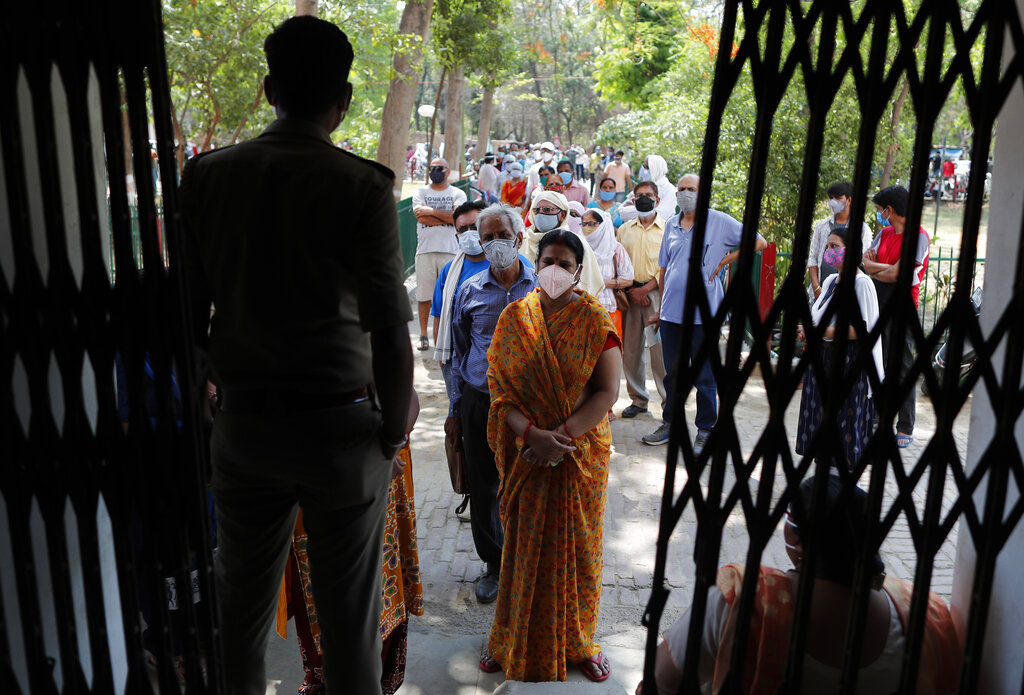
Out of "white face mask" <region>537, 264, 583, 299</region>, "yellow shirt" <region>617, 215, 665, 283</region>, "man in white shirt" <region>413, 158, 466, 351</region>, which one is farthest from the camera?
"man in white shirt" <region>413, 158, 466, 351</region>

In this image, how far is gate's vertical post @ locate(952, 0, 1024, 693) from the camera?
227 centimetres

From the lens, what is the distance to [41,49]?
2123 mm

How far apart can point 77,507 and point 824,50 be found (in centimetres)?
205

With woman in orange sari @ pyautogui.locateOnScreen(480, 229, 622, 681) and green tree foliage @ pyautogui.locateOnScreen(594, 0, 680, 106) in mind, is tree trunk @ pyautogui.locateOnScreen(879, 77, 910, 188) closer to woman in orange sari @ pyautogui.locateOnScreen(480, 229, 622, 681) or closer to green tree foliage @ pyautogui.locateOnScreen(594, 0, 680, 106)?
woman in orange sari @ pyautogui.locateOnScreen(480, 229, 622, 681)

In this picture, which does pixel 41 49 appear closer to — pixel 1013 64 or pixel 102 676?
pixel 102 676

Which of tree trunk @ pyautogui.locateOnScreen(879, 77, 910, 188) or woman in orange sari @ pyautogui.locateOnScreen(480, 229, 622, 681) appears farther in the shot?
tree trunk @ pyautogui.locateOnScreen(879, 77, 910, 188)

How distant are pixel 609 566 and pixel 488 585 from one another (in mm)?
818

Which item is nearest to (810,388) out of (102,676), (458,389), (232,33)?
(458,389)

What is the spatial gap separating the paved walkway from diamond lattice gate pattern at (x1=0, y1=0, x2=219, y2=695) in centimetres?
138

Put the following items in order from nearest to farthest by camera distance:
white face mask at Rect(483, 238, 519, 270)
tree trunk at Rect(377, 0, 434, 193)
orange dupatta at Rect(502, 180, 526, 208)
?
1. white face mask at Rect(483, 238, 519, 270)
2. orange dupatta at Rect(502, 180, 526, 208)
3. tree trunk at Rect(377, 0, 434, 193)

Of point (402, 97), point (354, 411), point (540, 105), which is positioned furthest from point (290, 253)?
point (540, 105)

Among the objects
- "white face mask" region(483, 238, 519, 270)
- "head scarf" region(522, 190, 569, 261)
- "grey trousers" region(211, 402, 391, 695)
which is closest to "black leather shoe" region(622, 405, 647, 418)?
"head scarf" region(522, 190, 569, 261)

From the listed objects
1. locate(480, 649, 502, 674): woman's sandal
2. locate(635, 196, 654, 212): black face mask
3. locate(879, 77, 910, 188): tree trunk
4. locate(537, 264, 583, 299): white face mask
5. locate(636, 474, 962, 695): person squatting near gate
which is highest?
locate(879, 77, 910, 188): tree trunk

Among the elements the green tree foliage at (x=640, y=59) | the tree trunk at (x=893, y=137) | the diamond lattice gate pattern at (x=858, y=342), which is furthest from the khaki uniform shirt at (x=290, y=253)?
the green tree foliage at (x=640, y=59)
